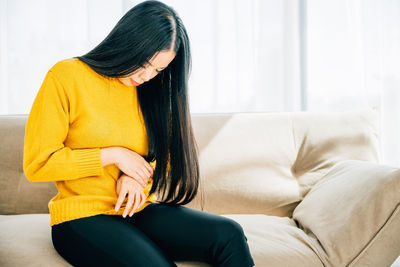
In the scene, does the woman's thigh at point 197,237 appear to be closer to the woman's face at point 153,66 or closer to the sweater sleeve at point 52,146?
the sweater sleeve at point 52,146

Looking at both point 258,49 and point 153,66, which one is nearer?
point 153,66

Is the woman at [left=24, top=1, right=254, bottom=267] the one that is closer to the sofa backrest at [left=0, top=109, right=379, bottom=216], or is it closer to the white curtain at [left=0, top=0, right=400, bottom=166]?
the sofa backrest at [left=0, top=109, right=379, bottom=216]


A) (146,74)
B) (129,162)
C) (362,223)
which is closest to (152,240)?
(129,162)

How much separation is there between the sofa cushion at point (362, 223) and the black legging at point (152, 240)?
33cm

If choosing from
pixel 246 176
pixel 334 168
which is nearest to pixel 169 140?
pixel 246 176

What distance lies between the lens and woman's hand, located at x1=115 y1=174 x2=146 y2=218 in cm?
95

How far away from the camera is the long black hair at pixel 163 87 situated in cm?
94

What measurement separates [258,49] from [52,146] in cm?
154

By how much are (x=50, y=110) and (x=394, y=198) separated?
1.06 m

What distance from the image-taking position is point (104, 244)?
830 mm

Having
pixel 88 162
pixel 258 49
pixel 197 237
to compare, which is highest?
pixel 258 49

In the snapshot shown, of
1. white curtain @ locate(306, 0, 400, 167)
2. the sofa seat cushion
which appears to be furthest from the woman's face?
white curtain @ locate(306, 0, 400, 167)

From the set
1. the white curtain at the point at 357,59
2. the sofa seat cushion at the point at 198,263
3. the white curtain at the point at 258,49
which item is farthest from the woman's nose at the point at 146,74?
the white curtain at the point at 357,59

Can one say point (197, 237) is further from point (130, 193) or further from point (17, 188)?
point (17, 188)
